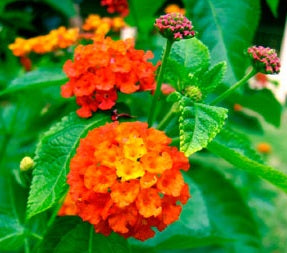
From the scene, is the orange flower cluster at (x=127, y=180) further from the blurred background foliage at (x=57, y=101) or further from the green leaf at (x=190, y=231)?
the green leaf at (x=190, y=231)

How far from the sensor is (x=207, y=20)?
4.28 ft

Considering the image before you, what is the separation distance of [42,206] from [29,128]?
754mm

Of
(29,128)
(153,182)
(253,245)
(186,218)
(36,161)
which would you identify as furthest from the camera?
(253,245)

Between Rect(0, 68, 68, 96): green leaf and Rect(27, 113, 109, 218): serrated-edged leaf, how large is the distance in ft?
0.53

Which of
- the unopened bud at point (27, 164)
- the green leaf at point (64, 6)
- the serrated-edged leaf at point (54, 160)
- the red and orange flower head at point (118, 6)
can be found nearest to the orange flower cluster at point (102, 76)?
the serrated-edged leaf at point (54, 160)

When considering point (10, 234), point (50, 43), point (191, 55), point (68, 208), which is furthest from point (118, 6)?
point (10, 234)

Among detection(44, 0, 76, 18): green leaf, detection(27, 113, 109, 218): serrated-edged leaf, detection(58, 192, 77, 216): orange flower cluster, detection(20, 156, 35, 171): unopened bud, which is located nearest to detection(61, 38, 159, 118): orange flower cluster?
detection(27, 113, 109, 218): serrated-edged leaf

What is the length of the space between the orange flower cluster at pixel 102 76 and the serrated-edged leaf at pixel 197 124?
0.17 meters

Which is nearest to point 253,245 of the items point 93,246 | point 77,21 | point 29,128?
point 29,128

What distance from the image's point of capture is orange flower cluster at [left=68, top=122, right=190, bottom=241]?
A: 87 centimetres

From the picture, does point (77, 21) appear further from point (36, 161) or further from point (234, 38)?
point (36, 161)

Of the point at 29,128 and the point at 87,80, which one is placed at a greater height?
the point at 87,80

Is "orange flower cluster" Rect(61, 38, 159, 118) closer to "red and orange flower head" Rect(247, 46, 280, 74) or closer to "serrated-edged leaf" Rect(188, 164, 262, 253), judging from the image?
"red and orange flower head" Rect(247, 46, 280, 74)

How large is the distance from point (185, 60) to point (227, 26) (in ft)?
0.77
